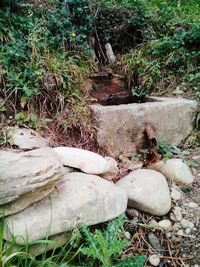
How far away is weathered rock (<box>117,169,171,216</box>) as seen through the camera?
6.56ft

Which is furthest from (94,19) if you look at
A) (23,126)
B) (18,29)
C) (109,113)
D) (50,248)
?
(50,248)

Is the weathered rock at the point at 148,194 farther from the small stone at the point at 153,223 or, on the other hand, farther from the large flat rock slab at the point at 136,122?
the large flat rock slab at the point at 136,122

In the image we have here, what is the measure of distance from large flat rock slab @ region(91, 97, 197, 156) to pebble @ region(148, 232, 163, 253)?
2.88 feet

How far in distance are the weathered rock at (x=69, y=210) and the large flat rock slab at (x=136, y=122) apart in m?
0.77

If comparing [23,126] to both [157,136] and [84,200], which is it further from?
[157,136]

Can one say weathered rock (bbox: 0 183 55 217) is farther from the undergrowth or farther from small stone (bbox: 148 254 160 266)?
small stone (bbox: 148 254 160 266)

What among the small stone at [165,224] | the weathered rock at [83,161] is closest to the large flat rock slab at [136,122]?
the weathered rock at [83,161]

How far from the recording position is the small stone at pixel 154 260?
180 centimetres

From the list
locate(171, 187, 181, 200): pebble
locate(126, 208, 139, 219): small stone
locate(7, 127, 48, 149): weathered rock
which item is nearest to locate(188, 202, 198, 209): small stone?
locate(171, 187, 181, 200): pebble

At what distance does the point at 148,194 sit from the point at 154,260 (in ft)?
1.37

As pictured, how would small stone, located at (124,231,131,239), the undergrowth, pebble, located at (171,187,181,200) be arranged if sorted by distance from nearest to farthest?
the undergrowth → small stone, located at (124,231,131,239) → pebble, located at (171,187,181,200)

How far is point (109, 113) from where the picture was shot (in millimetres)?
2609

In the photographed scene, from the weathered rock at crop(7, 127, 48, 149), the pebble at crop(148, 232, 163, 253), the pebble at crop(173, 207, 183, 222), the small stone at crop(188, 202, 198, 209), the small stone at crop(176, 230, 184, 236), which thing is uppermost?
the weathered rock at crop(7, 127, 48, 149)

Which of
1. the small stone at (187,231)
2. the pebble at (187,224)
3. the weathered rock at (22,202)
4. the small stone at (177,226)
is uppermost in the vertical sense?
Answer: the weathered rock at (22,202)
